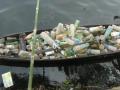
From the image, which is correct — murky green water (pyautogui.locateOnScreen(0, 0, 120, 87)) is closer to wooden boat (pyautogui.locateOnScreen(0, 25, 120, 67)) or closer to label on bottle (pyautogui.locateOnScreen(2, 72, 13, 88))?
wooden boat (pyautogui.locateOnScreen(0, 25, 120, 67))

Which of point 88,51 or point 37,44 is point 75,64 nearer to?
point 88,51

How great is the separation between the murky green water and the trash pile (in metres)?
2.47

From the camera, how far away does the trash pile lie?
12.3 meters

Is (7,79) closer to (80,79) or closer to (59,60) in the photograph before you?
(59,60)

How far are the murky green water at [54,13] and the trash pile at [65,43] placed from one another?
8.11 ft

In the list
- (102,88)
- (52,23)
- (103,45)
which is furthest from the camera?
(52,23)

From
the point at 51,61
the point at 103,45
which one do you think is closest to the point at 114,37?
the point at 103,45

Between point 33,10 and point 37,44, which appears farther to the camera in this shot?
point 33,10

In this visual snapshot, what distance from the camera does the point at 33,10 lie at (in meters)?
16.4

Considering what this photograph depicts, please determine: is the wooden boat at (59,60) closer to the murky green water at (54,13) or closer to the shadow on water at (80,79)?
the shadow on water at (80,79)

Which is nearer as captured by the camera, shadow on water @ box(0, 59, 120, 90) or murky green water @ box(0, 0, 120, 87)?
shadow on water @ box(0, 59, 120, 90)

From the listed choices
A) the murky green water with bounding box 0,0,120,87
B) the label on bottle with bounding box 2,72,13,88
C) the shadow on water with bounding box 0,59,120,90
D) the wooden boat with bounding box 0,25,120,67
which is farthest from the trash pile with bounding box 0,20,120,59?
the murky green water with bounding box 0,0,120,87

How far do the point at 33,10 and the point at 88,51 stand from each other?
4.87m

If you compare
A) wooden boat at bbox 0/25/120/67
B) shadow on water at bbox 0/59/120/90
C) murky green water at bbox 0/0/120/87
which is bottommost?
shadow on water at bbox 0/59/120/90
